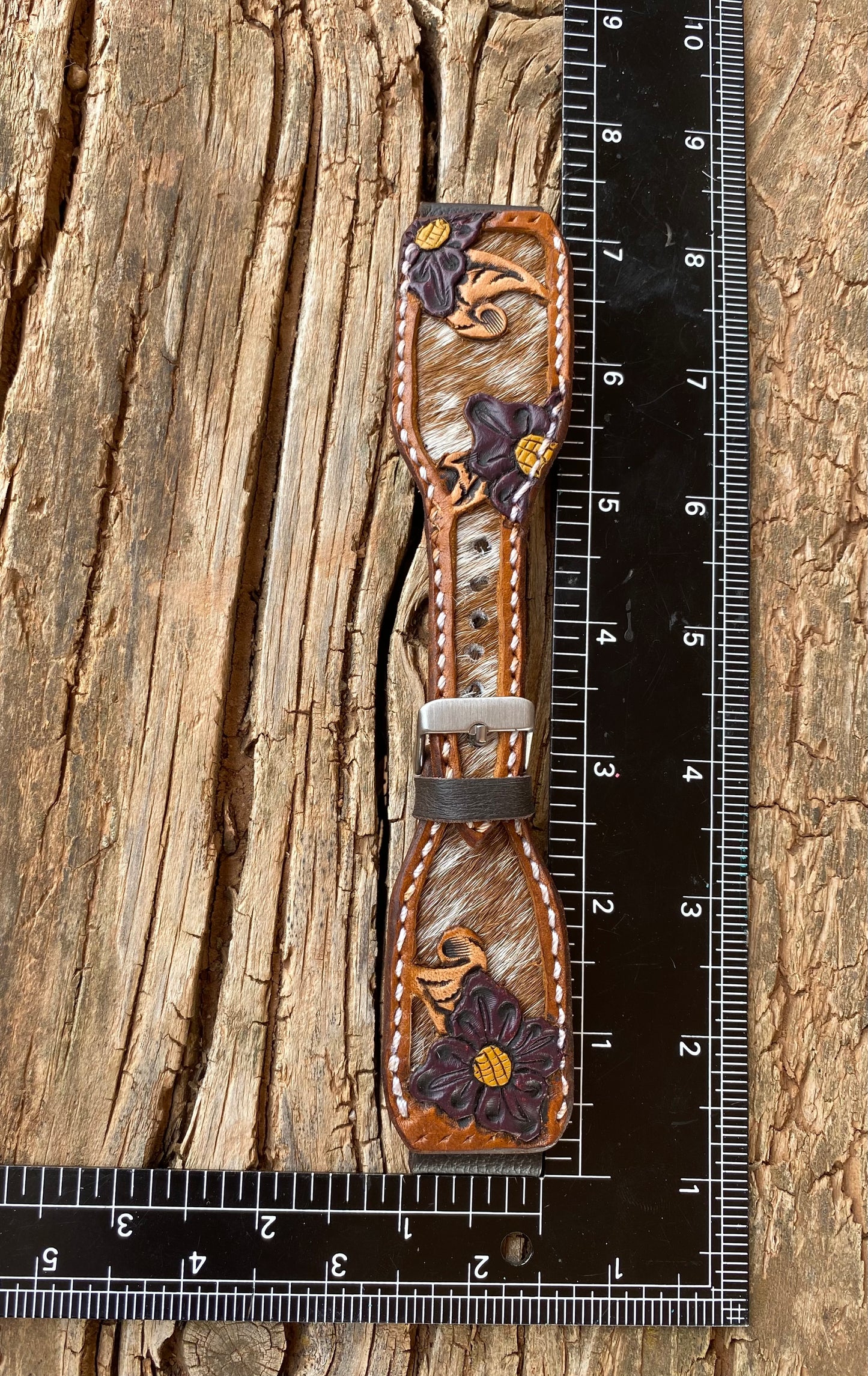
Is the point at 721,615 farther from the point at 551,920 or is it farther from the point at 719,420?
the point at 551,920

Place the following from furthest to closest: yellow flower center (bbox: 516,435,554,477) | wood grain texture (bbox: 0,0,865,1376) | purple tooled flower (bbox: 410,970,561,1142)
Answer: wood grain texture (bbox: 0,0,865,1376), yellow flower center (bbox: 516,435,554,477), purple tooled flower (bbox: 410,970,561,1142)

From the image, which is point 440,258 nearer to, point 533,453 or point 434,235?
point 434,235

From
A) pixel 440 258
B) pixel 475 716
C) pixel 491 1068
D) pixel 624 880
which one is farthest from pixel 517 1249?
pixel 440 258

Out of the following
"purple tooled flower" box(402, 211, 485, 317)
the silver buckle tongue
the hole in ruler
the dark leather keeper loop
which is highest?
"purple tooled flower" box(402, 211, 485, 317)

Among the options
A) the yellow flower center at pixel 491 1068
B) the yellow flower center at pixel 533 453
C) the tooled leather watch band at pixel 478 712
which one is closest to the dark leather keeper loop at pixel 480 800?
the tooled leather watch band at pixel 478 712

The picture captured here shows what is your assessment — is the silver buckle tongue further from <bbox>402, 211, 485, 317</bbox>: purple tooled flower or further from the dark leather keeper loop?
<bbox>402, 211, 485, 317</bbox>: purple tooled flower

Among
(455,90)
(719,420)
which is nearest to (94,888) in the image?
(719,420)

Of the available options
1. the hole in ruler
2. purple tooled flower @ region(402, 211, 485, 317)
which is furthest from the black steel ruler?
purple tooled flower @ region(402, 211, 485, 317)

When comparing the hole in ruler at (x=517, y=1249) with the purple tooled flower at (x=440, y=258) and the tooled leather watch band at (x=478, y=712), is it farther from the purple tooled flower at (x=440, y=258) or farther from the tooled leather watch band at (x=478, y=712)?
the purple tooled flower at (x=440, y=258)
